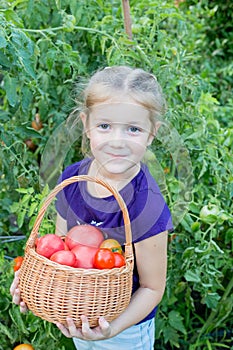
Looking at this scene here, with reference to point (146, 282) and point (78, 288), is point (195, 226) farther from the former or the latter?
point (78, 288)

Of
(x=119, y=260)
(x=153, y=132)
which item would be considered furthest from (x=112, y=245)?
(x=153, y=132)

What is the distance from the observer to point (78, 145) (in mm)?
1737

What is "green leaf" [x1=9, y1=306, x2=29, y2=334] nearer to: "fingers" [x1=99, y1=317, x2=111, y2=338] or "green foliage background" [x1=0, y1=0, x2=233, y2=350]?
"green foliage background" [x1=0, y1=0, x2=233, y2=350]

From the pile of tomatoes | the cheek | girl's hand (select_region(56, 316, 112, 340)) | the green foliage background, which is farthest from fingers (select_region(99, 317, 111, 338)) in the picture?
the green foliage background

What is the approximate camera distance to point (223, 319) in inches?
82.1

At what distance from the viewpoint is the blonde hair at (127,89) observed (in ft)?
4.32

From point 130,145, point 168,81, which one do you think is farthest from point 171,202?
point 130,145

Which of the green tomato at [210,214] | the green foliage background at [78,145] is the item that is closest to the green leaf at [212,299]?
the green foliage background at [78,145]

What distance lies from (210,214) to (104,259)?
2.03 feet

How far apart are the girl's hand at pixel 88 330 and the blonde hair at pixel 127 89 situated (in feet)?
1.41

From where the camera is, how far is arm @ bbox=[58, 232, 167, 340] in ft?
4.43

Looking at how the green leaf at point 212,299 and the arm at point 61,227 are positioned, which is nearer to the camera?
the arm at point 61,227

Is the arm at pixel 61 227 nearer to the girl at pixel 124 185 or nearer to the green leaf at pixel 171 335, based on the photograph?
the girl at pixel 124 185

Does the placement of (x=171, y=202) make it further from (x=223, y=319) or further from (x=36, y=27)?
(x=36, y=27)
